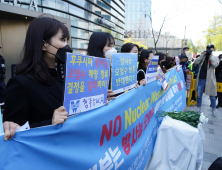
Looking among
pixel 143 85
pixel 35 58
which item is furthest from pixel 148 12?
pixel 35 58

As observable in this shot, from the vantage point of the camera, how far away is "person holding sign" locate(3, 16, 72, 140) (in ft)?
3.49

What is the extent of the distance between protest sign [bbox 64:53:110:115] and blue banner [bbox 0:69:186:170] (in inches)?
3.4

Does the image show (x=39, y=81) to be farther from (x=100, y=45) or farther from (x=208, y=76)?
(x=208, y=76)

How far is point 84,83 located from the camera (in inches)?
43.3

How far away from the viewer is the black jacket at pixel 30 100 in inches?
41.8

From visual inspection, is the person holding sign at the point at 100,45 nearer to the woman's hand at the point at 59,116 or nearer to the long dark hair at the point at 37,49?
the long dark hair at the point at 37,49

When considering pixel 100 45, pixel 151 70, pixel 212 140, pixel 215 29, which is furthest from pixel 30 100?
pixel 215 29

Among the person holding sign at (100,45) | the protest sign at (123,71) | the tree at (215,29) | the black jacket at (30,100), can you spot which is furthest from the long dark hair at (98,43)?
the tree at (215,29)

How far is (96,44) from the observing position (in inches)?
82.9

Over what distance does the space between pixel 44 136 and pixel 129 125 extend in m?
0.97

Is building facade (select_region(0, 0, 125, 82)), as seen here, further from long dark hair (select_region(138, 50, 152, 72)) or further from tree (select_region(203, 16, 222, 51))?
tree (select_region(203, 16, 222, 51))

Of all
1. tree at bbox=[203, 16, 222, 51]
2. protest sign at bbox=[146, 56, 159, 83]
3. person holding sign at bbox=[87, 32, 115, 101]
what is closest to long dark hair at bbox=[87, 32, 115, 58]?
person holding sign at bbox=[87, 32, 115, 101]

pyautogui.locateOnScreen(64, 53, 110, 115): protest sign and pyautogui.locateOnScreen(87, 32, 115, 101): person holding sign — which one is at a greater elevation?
pyautogui.locateOnScreen(87, 32, 115, 101): person holding sign

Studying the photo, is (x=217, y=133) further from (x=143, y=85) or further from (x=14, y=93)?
(x=14, y=93)
